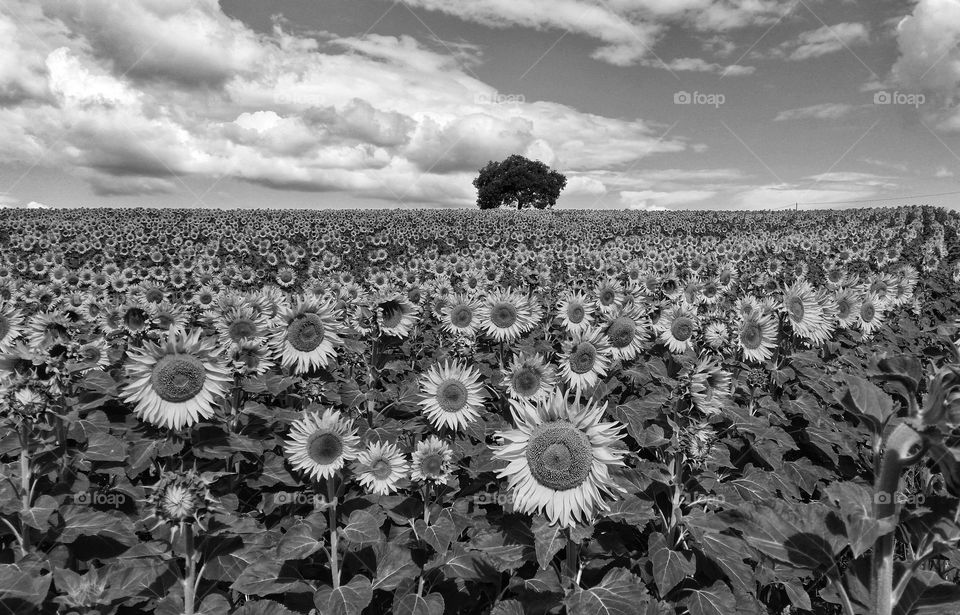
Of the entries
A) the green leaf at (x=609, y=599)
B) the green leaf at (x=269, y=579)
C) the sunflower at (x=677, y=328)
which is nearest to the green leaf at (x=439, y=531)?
the green leaf at (x=269, y=579)

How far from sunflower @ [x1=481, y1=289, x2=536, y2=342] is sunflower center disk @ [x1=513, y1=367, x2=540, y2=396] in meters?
2.31

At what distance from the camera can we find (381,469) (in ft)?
15.2

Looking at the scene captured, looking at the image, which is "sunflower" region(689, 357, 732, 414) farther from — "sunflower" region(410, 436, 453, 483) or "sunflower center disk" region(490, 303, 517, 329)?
"sunflower center disk" region(490, 303, 517, 329)

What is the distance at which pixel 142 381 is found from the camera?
13.1 ft

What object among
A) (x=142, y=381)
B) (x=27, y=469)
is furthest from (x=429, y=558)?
(x=27, y=469)

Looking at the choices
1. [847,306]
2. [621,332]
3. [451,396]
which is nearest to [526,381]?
[451,396]

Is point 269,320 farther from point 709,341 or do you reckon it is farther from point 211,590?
point 709,341

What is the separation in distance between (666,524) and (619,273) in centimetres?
1041

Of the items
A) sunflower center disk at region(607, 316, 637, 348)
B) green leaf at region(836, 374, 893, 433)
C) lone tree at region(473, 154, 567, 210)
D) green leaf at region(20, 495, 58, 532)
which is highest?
lone tree at region(473, 154, 567, 210)

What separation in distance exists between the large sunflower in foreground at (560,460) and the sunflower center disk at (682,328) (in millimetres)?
4241

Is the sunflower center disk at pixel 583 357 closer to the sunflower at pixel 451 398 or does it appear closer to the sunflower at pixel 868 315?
the sunflower at pixel 451 398

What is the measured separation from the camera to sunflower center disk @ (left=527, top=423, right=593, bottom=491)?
3.32 metres

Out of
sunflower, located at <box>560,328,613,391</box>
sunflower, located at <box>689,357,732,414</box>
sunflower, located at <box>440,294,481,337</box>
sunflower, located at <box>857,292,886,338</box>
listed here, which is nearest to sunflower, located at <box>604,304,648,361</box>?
sunflower, located at <box>560,328,613,391</box>

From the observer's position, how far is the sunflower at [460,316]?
7.76 meters
